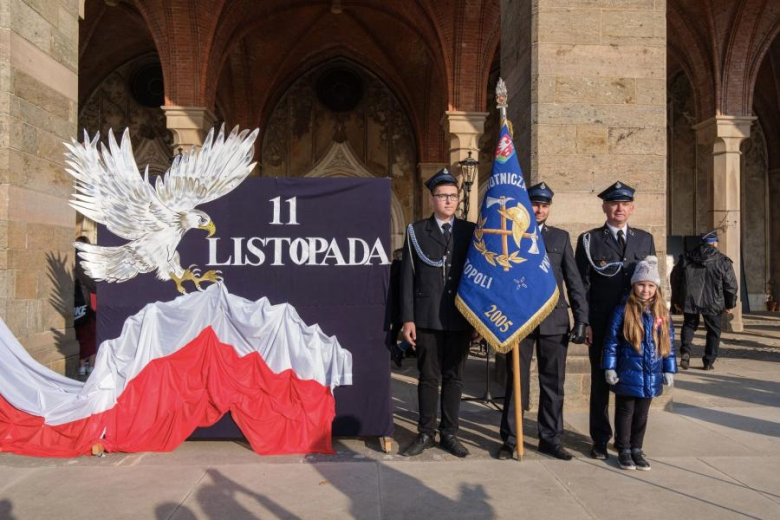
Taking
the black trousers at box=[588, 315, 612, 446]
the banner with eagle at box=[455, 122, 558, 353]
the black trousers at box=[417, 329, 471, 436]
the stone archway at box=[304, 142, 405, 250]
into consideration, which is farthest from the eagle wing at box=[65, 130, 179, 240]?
the stone archway at box=[304, 142, 405, 250]

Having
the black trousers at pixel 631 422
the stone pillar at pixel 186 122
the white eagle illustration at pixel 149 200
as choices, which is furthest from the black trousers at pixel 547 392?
the stone pillar at pixel 186 122

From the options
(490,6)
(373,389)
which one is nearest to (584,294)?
(373,389)

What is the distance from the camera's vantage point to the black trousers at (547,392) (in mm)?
4090

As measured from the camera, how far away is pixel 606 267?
428 cm

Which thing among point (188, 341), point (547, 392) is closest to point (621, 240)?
point (547, 392)

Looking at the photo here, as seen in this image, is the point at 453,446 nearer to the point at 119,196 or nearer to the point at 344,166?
the point at 119,196

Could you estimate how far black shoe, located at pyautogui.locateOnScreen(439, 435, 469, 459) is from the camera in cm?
406

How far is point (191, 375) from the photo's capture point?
4254mm

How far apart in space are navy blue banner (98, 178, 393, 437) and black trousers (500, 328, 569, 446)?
2.78ft

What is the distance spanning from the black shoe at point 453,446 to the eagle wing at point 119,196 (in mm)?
2451

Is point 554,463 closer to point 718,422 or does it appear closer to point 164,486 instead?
point 718,422

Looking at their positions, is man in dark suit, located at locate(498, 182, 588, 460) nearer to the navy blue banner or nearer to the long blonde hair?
the long blonde hair

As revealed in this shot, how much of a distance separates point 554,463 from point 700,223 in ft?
60.0

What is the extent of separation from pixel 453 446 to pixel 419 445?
235mm
